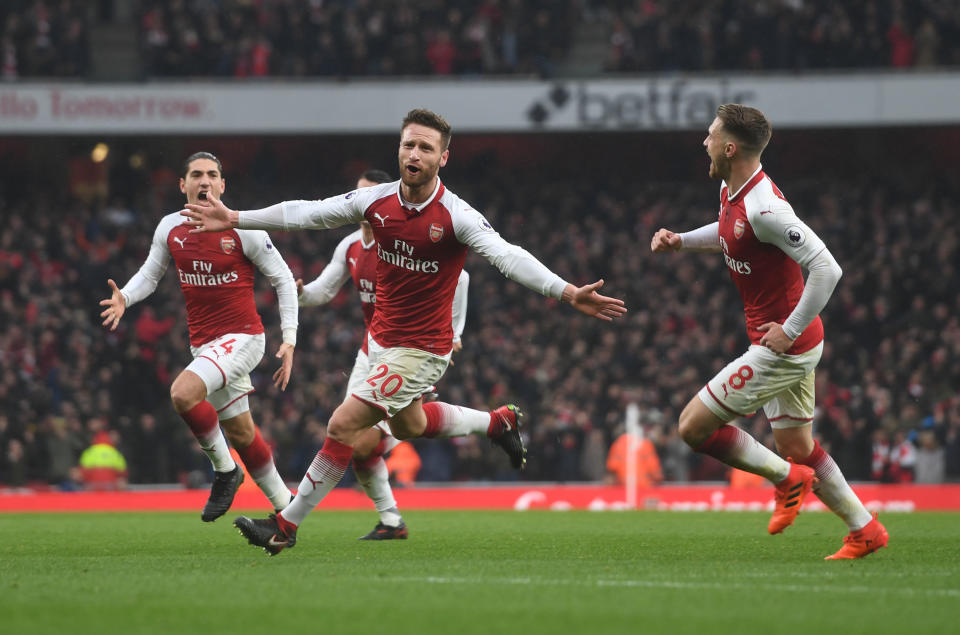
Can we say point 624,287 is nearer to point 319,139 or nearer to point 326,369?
point 326,369

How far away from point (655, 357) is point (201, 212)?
53.1 ft

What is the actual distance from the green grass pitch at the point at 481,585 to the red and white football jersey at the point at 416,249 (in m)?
1.39

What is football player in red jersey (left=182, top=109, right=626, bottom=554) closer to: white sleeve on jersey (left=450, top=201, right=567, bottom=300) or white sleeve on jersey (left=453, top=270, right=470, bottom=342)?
white sleeve on jersey (left=450, top=201, right=567, bottom=300)

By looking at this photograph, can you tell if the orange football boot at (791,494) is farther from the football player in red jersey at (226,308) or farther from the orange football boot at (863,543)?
the football player in red jersey at (226,308)

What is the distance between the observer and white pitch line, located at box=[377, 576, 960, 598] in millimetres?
5766

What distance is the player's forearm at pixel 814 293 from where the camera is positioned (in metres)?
6.91

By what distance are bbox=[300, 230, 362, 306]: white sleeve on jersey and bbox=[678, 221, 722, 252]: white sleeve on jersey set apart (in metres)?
3.18

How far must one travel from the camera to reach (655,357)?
22.5 metres

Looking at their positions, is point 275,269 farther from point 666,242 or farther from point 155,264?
point 666,242

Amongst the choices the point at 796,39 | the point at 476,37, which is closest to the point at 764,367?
the point at 796,39

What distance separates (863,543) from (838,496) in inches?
11.4

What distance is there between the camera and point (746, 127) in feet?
24.1

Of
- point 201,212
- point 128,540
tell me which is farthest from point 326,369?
point 201,212

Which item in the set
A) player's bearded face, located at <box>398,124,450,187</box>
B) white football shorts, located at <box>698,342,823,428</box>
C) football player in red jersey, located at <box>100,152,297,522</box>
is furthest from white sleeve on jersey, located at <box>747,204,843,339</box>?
football player in red jersey, located at <box>100,152,297,522</box>
